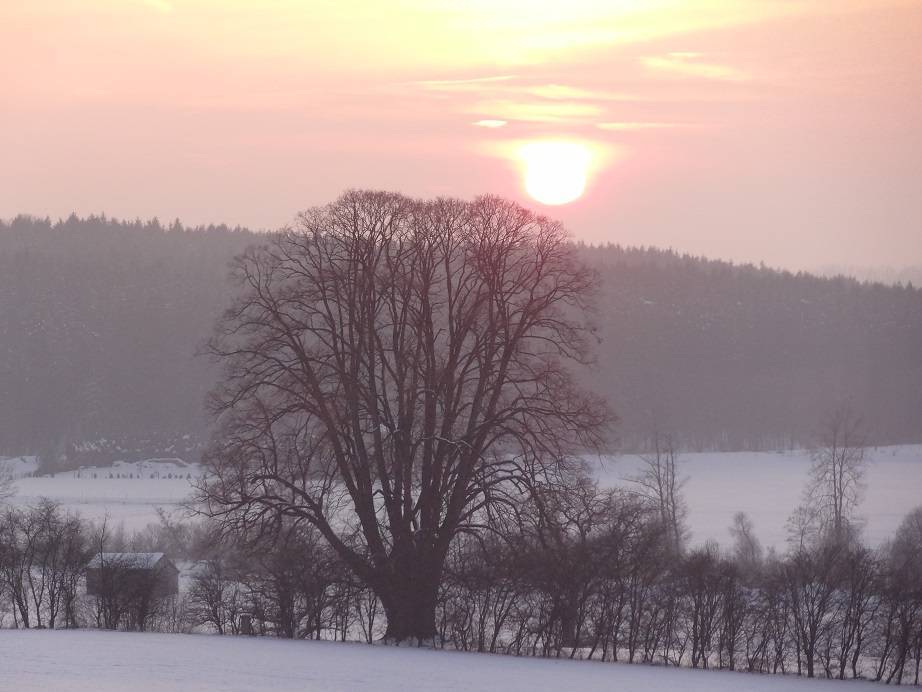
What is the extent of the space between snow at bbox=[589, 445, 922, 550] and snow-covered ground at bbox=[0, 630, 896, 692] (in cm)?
1593

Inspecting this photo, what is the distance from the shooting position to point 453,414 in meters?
28.9

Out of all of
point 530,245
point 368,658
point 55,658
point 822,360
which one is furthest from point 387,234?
point 822,360

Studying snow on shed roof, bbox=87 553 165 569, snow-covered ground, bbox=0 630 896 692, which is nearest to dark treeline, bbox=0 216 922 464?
snow on shed roof, bbox=87 553 165 569

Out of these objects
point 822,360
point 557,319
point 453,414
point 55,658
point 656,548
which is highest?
point 822,360

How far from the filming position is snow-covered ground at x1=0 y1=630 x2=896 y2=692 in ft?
68.9

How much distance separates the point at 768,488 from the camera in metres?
83.2

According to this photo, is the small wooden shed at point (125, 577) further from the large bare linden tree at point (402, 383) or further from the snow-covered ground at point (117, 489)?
the snow-covered ground at point (117, 489)

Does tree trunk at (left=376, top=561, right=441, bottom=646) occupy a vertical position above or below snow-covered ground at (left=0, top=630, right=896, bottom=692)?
above

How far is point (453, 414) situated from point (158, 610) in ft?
32.4

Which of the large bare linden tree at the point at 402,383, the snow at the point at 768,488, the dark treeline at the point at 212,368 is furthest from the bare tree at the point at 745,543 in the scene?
the dark treeline at the point at 212,368

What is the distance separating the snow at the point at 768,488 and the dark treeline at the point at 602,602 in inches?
446

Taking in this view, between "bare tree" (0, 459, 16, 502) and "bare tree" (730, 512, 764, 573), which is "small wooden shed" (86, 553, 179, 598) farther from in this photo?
"bare tree" (0, 459, 16, 502)

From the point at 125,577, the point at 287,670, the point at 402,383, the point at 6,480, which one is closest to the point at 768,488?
the point at 6,480

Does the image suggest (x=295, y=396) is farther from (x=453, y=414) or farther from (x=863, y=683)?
(x=863, y=683)
